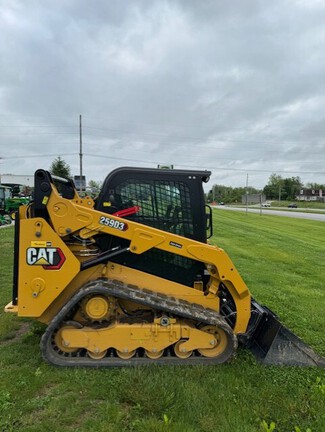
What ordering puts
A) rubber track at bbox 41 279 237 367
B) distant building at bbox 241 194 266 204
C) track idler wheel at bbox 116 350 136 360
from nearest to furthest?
rubber track at bbox 41 279 237 367
track idler wheel at bbox 116 350 136 360
distant building at bbox 241 194 266 204

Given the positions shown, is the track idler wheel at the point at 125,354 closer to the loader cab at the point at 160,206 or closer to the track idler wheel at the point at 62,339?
the track idler wheel at the point at 62,339

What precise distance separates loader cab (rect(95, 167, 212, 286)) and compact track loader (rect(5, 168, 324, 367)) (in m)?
0.01

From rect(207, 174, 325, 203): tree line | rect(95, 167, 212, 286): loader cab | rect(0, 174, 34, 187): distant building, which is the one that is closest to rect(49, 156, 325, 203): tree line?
rect(207, 174, 325, 203): tree line

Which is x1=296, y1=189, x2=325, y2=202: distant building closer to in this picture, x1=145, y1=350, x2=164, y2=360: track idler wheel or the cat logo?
x1=145, y1=350, x2=164, y2=360: track idler wheel

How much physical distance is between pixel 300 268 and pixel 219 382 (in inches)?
281

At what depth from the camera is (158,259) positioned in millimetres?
4543

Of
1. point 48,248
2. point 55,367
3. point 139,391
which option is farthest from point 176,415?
point 48,248

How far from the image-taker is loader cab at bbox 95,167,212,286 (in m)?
4.48

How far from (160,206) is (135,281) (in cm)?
92

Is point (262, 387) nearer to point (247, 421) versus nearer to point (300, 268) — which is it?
point (247, 421)

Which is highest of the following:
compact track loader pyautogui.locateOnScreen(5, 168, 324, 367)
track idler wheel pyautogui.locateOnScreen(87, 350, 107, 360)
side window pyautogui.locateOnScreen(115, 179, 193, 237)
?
side window pyautogui.locateOnScreen(115, 179, 193, 237)

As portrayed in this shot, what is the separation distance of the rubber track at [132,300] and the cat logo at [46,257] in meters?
0.40

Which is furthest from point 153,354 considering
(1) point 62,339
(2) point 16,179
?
(2) point 16,179

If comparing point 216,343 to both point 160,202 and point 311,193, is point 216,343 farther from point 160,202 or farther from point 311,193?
point 311,193
